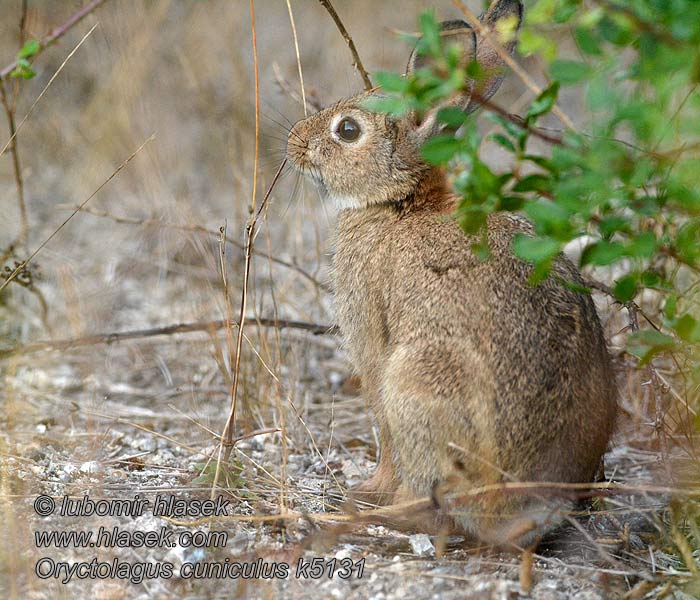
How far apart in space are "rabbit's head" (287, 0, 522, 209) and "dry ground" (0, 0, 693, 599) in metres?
0.36

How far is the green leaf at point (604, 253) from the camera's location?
2.80 metres

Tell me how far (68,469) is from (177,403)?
48.5 inches

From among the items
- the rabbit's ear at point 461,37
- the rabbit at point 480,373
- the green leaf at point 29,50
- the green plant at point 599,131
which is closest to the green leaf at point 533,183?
the green plant at point 599,131

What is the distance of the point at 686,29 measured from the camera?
2.45m

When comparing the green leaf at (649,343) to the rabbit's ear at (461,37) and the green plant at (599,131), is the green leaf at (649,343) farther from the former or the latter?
the rabbit's ear at (461,37)

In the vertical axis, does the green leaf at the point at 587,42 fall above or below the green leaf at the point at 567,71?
above

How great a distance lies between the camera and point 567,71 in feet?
8.46

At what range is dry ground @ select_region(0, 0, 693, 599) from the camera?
11.3 ft

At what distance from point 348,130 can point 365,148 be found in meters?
0.14

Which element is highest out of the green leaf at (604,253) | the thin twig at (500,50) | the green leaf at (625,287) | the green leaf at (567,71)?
the thin twig at (500,50)

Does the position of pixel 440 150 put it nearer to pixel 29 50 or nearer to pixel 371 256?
pixel 371 256

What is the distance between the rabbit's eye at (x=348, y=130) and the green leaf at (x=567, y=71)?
200 centimetres

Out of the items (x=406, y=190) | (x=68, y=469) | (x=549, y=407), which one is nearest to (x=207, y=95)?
(x=406, y=190)

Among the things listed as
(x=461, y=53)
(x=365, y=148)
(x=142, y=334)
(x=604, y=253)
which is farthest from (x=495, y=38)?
(x=142, y=334)
